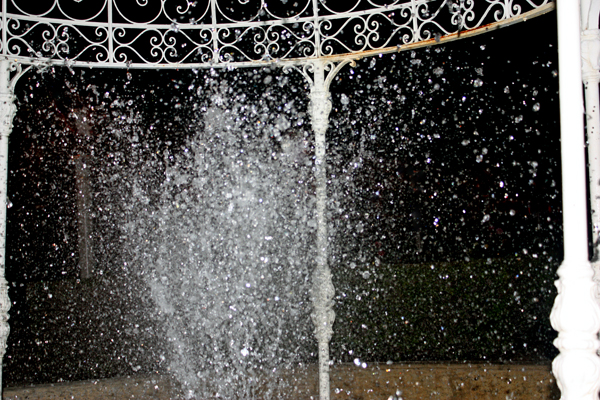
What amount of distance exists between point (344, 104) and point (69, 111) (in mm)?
5244

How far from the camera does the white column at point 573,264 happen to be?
6.71 ft

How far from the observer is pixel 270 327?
A: 6.01m

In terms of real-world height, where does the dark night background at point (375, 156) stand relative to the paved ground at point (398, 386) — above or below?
above

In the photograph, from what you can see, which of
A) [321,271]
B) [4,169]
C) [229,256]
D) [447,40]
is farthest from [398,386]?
[4,169]

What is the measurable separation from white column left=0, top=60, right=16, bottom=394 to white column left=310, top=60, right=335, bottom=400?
253cm

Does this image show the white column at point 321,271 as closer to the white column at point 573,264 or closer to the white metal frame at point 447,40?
the white metal frame at point 447,40

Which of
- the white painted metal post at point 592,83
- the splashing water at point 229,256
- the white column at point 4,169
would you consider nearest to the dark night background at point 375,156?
the splashing water at point 229,256

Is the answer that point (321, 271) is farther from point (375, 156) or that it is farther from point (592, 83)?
point (375, 156)

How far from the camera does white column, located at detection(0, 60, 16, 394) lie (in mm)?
4029

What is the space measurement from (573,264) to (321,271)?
8.61 ft

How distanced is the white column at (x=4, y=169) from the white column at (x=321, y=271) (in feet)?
8.30

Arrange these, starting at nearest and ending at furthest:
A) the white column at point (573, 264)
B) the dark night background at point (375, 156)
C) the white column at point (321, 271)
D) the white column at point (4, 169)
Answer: the white column at point (573, 264) < the white column at point (4, 169) < the white column at point (321, 271) < the dark night background at point (375, 156)

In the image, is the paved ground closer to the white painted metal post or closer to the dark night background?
the white painted metal post

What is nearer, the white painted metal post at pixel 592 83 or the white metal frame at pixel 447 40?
the white metal frame at pixel 447 40
